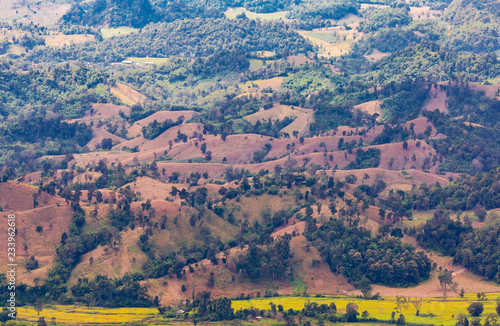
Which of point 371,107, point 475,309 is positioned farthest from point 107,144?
point 475,309

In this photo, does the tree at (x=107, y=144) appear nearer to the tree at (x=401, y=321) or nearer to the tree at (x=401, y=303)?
the tree at (x=401, y=303)

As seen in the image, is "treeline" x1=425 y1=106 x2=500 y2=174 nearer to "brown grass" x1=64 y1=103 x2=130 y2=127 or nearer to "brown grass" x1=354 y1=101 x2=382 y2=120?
"brown grass" x1=354 y1=101 x2=382 y2=120

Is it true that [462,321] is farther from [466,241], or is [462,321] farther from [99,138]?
[99,138]

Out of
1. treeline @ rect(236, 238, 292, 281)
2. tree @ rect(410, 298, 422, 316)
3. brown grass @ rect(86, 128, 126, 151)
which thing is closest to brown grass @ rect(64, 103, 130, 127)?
brown grass @ rect(86, 128, 126, 151)

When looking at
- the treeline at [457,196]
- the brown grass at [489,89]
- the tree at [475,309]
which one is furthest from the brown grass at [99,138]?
the tree at [475,309]

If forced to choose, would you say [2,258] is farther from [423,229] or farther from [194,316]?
[423,229]
